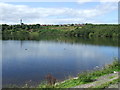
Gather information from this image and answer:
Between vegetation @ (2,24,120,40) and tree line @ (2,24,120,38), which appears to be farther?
tree line @ (2,24,120,38)

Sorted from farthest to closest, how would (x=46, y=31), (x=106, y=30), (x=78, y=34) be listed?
(x=46, y=31)
(x=78, y=34)
(x=106, y=30)

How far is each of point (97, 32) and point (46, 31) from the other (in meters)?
28.1

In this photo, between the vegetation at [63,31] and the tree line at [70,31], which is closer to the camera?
the vegetation at [63,31]

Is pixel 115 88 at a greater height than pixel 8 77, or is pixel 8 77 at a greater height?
pixel 115 88

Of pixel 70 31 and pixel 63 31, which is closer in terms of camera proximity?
pixel 70 31

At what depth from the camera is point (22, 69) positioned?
1816cm

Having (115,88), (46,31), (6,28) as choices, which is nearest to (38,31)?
(46,31)

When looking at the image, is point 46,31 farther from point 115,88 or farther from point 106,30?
point 115,88

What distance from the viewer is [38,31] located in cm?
10269

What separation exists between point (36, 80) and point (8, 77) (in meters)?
2.42

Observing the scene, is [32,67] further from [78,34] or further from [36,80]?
[78,34]

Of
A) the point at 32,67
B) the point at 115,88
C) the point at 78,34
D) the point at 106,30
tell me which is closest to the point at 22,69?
the point at 32,67

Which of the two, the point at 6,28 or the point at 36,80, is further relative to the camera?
the point at 6,28

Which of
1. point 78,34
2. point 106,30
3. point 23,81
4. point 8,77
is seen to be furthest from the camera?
point 78,34
